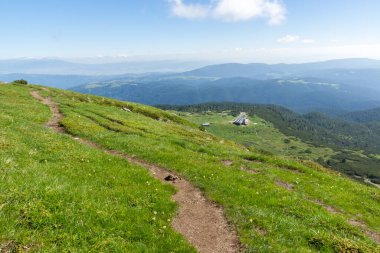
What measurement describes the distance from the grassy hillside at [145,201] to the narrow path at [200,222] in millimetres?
529

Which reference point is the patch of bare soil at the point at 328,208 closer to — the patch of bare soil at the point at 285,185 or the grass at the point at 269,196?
the grass at the point at 269,196

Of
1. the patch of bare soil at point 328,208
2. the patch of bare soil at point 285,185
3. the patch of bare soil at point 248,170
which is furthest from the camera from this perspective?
the patch of bare soil at point 248,170

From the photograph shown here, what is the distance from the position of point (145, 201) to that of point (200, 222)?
3308 mm

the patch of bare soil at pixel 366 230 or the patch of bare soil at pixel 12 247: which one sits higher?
the patch of bare soil at pixel 12 247

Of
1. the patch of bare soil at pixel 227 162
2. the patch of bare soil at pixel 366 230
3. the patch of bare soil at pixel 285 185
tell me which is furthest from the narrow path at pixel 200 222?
the patch of bare soil at pixel 366 230

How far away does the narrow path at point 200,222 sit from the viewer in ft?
47.4

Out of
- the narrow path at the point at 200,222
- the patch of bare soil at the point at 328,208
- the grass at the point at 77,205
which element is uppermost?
the grass at the point at 77,205

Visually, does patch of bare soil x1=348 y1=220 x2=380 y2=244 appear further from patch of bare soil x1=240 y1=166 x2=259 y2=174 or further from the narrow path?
patch of bare soil x1=240 y1=166 x2=259 y2=174

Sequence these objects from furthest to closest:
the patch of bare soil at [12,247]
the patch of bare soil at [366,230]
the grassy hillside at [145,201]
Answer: the patch of bare soil at [366,230]
the grassy hillside at [145,201]
the patch of bare soil at [12,247]

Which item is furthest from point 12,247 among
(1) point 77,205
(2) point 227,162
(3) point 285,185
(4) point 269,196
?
(2) point 227,162

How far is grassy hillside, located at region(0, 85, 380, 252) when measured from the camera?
12195mm

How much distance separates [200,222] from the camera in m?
16.8

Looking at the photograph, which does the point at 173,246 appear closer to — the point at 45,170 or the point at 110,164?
the point at 45,170

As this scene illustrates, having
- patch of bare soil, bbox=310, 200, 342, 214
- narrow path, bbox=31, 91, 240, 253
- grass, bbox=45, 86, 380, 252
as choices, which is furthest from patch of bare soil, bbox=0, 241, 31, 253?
patch of bare soil, bbox=310, 200, 342, 214
